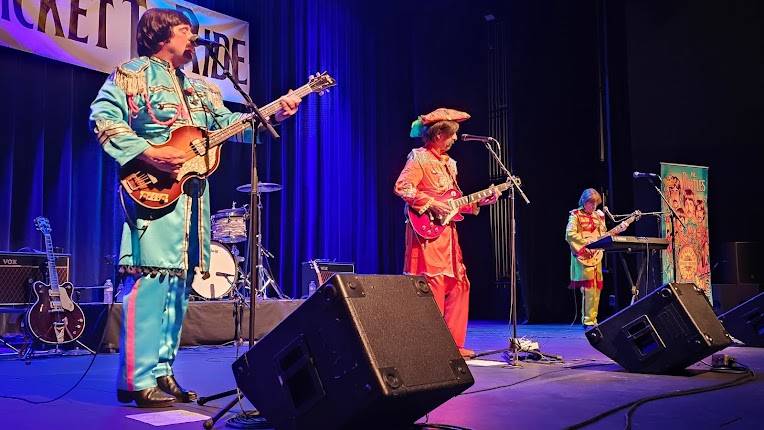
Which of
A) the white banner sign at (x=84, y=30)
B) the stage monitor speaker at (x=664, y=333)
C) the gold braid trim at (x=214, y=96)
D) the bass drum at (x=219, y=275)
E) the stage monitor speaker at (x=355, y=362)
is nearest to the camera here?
the stage monitor speaker at (x=355, y=362)

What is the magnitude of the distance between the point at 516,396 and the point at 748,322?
11.5 ft

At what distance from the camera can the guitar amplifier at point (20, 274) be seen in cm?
625

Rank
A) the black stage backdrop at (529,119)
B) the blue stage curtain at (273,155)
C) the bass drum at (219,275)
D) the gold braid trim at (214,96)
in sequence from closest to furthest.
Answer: the gold braid trim at (214,96) < the blue stage curtain at (273,155) < the bass drum at (219,275) < the black stage backdrop at (529,119)

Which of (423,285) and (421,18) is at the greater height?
(421,18)

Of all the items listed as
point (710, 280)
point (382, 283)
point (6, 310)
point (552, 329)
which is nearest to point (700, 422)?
point (382, 283)

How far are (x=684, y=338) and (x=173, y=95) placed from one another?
3309 millimetres

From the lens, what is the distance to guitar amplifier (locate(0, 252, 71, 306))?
6254 mm

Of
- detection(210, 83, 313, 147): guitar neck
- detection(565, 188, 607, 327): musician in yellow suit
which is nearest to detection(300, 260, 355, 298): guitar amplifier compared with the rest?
detection(565, 188, 607, 327): musician in yellow suit

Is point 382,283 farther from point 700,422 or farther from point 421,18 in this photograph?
point 421,18

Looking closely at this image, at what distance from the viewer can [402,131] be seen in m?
12.3

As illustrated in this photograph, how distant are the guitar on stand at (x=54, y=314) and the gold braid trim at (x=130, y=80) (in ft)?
11.4

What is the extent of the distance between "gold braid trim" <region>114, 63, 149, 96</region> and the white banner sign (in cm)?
410

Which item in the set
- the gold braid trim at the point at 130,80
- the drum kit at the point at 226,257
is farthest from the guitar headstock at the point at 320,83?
the drum kit at the point at 226,257

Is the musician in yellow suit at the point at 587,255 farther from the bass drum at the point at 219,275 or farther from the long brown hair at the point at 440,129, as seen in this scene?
the bass drum at the point at 219,275
